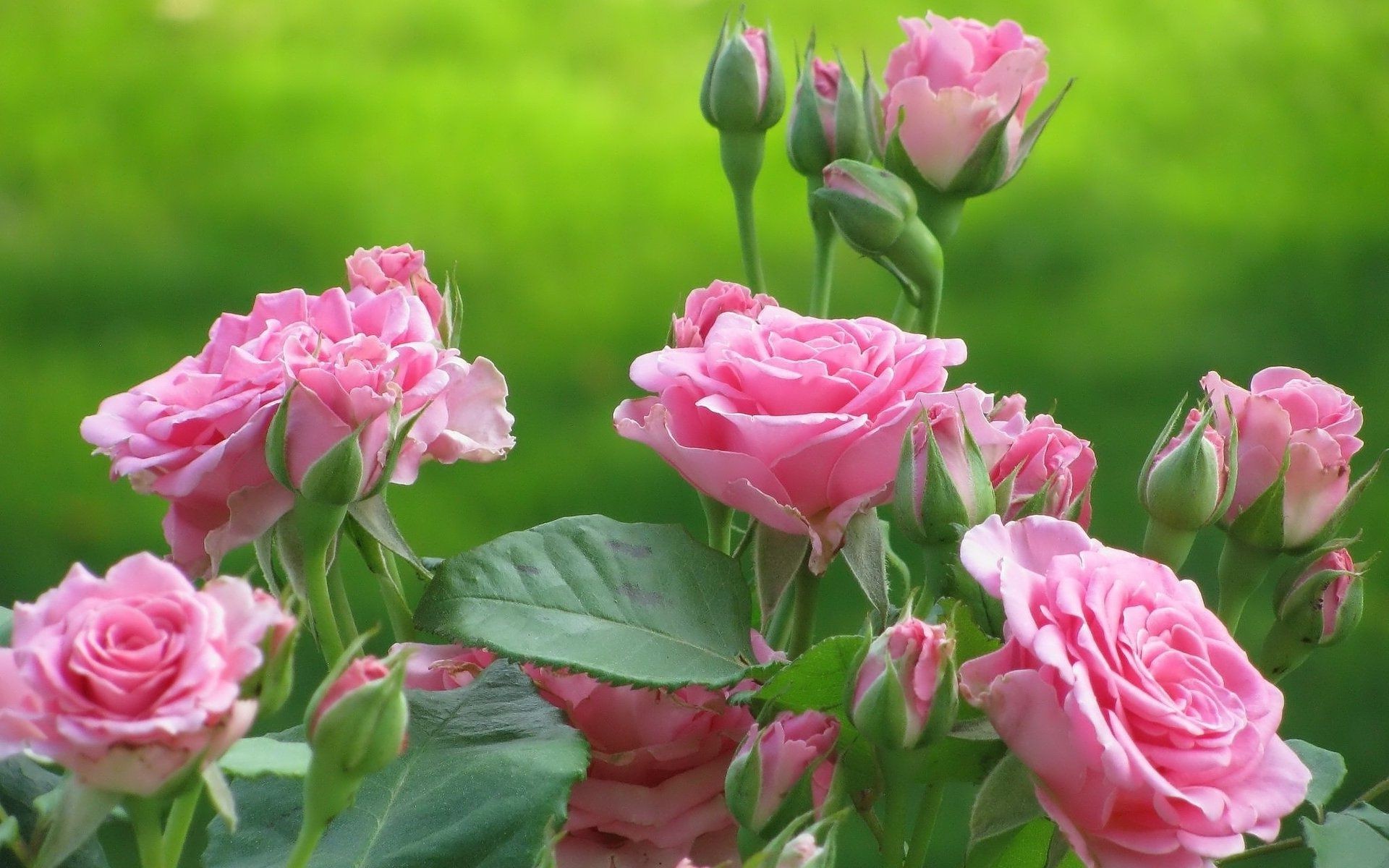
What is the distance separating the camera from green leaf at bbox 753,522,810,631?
47 cm

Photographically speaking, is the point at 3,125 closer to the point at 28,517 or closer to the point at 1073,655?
the point at 28,517

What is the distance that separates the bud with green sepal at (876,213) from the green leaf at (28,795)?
0.30 meters

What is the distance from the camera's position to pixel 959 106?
1.88 feet

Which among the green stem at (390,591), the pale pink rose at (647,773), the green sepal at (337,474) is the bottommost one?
the pale pink rose at (647,773)

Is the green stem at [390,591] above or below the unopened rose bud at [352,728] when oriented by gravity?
below

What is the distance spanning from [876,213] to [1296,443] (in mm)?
155

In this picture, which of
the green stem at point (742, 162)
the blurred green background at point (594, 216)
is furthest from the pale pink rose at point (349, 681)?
the blurred green background at point (594, 216)

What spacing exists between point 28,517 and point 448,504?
16.2 inches

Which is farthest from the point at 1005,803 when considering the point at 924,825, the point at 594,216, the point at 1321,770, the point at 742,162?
the point at 594,216

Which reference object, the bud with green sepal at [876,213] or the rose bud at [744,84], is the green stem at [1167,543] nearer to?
the bud with green sepal at [876,213]

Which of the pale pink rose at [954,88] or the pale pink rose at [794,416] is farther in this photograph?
the pale pink rose at [954,88]

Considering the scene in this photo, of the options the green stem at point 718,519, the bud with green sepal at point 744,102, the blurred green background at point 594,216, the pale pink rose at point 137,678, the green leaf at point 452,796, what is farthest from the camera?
the blurred green background at point 594,216

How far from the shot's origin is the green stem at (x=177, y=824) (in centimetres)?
35

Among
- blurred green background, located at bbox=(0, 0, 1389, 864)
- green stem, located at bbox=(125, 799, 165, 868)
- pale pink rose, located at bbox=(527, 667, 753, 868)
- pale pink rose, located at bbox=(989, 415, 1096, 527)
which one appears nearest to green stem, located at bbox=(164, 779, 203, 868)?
green stem, located at bbox=(125, 799, 165, 868)
